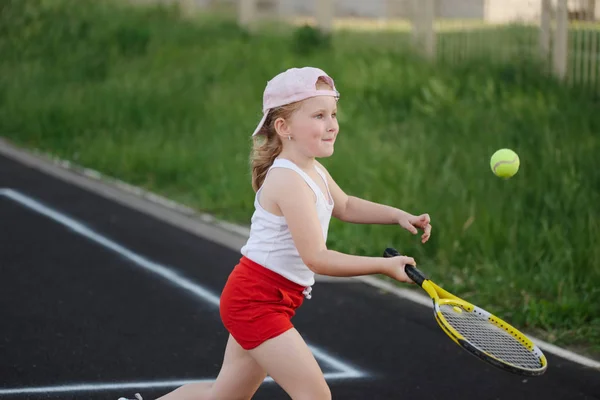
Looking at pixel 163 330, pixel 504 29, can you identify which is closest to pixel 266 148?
pixel 163 330

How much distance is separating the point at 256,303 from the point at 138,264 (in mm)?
4826

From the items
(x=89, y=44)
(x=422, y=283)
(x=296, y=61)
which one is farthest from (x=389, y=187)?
(x=89, y=44)

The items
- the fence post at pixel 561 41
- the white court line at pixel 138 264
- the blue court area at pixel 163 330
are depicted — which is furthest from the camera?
the fence post at pixel 561 41

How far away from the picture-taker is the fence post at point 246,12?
22562 mm

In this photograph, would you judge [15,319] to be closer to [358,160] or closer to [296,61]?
[358,160]

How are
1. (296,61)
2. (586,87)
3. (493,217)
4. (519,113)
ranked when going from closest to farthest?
(493,217)
(519,113)
(586,87)
(296,61)

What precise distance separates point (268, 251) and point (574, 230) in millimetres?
4537

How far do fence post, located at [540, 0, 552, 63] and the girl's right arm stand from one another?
37.2 feet

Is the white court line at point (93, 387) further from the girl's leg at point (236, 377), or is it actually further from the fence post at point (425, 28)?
the fence post at point (425, 28)

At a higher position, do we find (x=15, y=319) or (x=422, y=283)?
(x=422, y=283)

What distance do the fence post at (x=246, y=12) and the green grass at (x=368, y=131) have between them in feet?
1.27

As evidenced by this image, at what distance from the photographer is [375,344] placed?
7.34 m

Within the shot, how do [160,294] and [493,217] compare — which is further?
[493,217]

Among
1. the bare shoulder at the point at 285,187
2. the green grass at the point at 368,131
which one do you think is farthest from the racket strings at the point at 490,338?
the green grass at the point at 368,131
